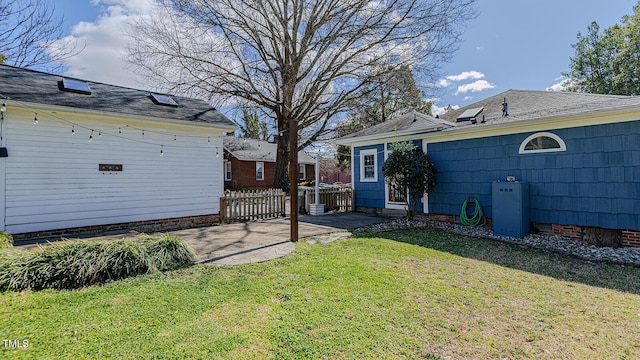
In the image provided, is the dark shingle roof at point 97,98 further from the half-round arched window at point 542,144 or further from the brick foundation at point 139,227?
the half-round arched window at point 542,144

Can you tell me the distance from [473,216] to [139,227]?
29.8ft

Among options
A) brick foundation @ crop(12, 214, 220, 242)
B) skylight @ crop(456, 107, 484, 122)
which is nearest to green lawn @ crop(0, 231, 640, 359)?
brick foundation @ crop(12, 214, 220, 242)

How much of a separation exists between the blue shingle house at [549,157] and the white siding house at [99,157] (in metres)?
6.41

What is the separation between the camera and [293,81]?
13711mm

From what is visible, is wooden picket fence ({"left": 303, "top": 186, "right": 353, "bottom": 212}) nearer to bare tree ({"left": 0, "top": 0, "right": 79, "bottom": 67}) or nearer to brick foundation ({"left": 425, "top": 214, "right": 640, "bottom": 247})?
brick foundation ({"left": 425, "top": 214, "right": 640, "bottom": 247})

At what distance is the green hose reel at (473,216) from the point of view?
7941 millimetres

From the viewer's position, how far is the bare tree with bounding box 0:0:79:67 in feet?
33.5

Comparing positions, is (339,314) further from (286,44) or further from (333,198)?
(286,44)

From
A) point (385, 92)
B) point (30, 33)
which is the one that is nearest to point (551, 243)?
point (385, 92)

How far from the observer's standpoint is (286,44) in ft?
43.8

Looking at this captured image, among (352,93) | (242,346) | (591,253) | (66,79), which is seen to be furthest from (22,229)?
(352,93)

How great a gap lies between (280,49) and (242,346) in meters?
14.7

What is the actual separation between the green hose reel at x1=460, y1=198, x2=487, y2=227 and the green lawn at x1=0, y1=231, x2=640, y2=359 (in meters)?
3.23

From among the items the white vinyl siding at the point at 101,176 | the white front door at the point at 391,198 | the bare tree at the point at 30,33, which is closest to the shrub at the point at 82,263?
the white vinyl siding at the point at 101,176
